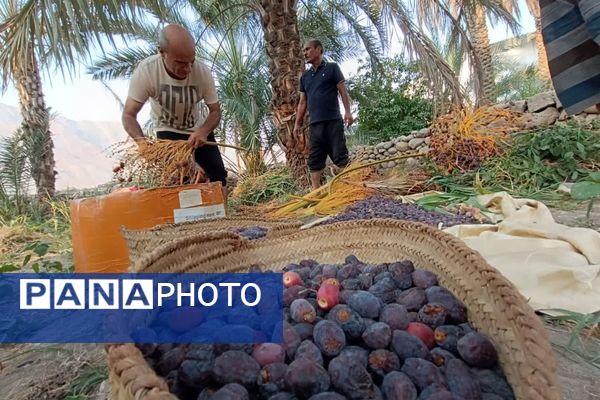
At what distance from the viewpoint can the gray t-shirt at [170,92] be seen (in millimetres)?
2287

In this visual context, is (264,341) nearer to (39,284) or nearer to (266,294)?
(266,294)

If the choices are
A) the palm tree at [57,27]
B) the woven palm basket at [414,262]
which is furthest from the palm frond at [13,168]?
the woven palm basket at [414,262]

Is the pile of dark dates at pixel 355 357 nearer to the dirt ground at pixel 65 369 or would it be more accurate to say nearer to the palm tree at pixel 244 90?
the dirt ground at pixel 65 369

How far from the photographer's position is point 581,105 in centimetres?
151

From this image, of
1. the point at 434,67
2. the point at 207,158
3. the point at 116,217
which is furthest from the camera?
the point at 434,67

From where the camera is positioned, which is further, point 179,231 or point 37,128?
point 37,128

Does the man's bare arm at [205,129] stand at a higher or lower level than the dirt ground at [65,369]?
higher

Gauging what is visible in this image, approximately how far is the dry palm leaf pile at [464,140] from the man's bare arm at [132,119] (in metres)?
2.35

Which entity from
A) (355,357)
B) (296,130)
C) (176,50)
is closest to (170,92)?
(176,50)

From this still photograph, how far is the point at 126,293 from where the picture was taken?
0.84 metres

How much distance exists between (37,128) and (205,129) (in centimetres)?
510

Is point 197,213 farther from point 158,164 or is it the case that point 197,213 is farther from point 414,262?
point 414,262

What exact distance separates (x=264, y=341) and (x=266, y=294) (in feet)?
0.70

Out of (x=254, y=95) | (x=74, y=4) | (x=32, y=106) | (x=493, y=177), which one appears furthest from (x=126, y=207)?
(x=254, y=95)
